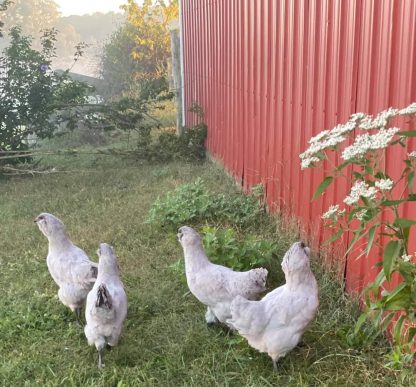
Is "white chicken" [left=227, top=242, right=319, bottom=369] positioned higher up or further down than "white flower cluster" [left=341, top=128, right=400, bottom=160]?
further down

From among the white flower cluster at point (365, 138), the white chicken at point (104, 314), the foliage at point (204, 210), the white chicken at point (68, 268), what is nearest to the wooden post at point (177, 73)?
the foliage at point (204, 210)

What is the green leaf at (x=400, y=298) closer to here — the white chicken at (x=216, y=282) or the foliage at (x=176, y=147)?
the white chicken at (x=216, y=282)

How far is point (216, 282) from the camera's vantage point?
3.69 m

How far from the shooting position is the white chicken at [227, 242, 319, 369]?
3.19m

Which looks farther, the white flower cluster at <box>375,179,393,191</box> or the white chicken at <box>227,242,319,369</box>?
the white chicken at <box>227,242,319,369</box>

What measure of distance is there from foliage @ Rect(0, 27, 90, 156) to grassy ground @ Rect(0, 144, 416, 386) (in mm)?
3769

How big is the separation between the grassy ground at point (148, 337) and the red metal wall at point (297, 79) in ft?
2.04

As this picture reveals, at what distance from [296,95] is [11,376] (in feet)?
11.2

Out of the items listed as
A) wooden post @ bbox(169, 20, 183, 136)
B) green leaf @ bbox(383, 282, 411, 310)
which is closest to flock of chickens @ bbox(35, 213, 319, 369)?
green leaf @ bbox(383, 282, 411, 310)

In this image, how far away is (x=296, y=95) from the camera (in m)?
5.09

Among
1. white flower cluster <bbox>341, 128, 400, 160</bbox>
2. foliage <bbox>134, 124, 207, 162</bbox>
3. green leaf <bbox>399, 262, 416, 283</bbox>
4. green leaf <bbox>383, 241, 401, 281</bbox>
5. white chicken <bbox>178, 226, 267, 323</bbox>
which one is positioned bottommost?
foliage <bbox>134, 124, 207, 162</bbox>

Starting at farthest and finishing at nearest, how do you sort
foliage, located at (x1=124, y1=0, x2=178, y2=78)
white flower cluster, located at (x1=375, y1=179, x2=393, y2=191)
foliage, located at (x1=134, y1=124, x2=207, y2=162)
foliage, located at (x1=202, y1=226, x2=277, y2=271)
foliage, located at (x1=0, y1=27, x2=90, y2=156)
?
1. foliage, located at (x1=124, y1=0, x2=178, y2=78)
2. foliage, located at (x1=134, y1=124, x2=207, y2=162)
3. foliage, located at (x1=0, y1=27, x2=90, y2=156)
4. foliage, located at (x1=202, y1=226, x2=277, y2=271)
5. white flower cluster, located at (x1=375, y1=179, x2=393, y2=191)

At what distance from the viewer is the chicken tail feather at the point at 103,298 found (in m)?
3.36

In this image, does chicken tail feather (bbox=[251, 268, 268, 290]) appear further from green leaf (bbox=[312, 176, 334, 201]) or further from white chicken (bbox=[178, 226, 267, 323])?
green leaf (bbox=[312, 176, 334, 201])
